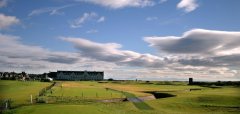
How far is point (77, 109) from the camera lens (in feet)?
149

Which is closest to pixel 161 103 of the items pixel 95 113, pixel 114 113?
pixel 114 113

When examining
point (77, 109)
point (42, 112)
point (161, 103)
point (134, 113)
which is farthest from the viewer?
point (161, 103)

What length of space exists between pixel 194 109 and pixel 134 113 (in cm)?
1680

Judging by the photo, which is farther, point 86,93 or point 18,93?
point 86,93

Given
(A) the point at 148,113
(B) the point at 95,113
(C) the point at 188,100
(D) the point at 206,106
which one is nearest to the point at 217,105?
(D) the point at 206,106

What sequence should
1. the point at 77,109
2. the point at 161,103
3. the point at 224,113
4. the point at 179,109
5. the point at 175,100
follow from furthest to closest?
the point at 175,100 → the point at 161,103 → the point at 179,109 → the point at 224,113 → the point at 77,109

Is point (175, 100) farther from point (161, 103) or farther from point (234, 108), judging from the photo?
point (234, 108)

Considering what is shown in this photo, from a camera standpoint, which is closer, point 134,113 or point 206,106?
point 134,113

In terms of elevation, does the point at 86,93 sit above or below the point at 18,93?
below

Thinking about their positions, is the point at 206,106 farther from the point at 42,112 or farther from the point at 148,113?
the point at 42,112

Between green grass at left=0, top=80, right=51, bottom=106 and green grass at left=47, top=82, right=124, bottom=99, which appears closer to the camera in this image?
green grass at left=0, top=80, right=51, bottom=106

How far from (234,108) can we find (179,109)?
10.5 meters

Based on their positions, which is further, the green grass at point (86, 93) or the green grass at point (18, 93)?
the green grass at point (86, 93)

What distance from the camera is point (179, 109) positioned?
207ft
